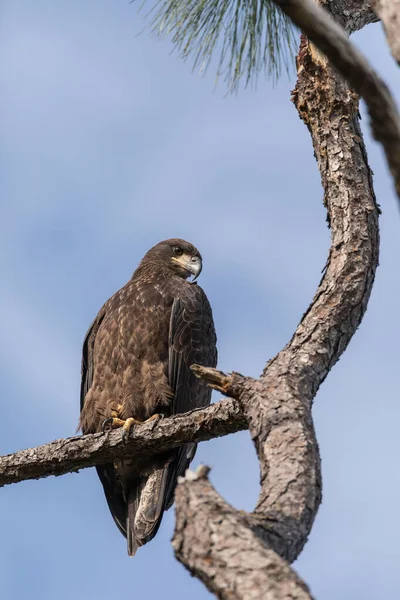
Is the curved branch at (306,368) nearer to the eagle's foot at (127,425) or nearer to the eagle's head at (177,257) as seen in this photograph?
the eagle's foot at (127,425)

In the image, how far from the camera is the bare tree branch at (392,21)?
2369mm

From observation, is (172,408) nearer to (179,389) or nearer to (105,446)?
(179,389)

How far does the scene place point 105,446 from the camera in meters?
4.46

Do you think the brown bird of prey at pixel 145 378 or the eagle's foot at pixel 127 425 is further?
the brown bird of prey at pixel 145 378

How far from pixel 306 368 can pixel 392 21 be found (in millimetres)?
1525

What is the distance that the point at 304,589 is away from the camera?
1.89 meters

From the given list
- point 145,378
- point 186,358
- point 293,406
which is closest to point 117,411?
point 145,378

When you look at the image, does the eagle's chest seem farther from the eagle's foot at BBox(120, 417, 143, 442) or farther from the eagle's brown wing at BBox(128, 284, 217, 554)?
the eagle's foot at BBox(120, 417, 143, 442)

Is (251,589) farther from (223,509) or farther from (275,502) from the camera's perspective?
(275,502)

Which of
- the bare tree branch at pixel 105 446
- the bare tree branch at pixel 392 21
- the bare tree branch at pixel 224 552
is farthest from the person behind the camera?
the bare tree branch at pixel 105 446

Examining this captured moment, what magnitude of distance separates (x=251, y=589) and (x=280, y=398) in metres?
1.32

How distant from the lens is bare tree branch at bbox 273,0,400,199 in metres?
1.94

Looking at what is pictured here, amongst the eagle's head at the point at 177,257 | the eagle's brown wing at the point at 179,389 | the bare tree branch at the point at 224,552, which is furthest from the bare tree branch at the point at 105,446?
the eagle's head at the point at 177,257

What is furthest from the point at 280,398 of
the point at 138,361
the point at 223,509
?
the point at 138,361
